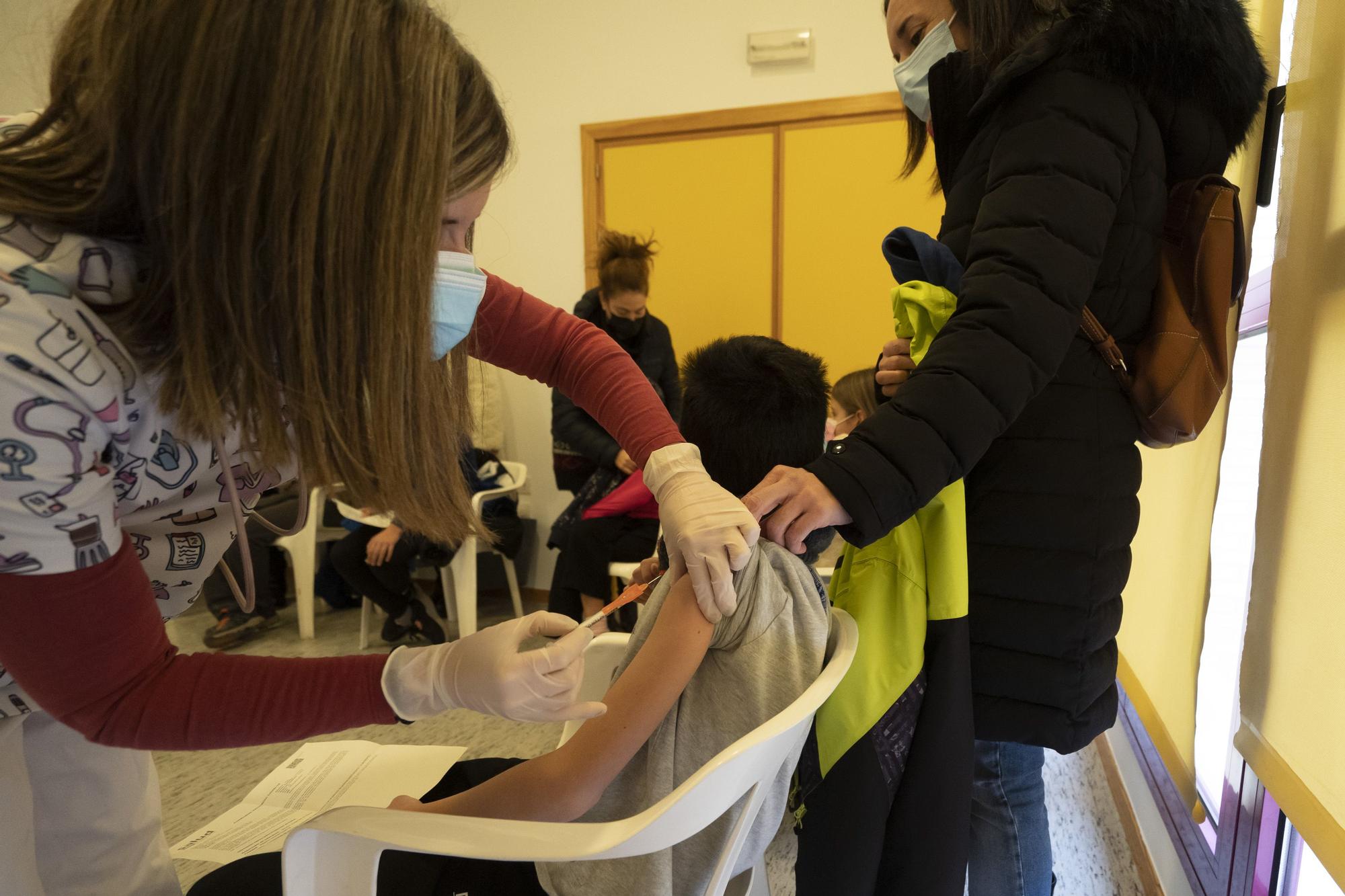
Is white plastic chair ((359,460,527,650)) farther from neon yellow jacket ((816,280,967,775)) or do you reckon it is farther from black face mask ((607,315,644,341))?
neon yellow jacket ((816,280,967,775))

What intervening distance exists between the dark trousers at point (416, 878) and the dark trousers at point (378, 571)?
221cm

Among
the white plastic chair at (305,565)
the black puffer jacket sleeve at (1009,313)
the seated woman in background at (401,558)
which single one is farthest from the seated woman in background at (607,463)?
the black puffer jacket sleeve at (1009,313)

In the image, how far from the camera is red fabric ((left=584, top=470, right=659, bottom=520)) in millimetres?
2551

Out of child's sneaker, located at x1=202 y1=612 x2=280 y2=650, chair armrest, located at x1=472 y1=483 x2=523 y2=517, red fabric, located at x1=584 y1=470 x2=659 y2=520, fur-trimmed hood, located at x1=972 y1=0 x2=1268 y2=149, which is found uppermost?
fur-trimmed hood, located at x1=972 y1=0 x2=1268 y2=149

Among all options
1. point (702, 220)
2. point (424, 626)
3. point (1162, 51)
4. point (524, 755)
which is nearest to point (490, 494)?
point (424, 626)

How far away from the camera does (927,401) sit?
0.78 metres

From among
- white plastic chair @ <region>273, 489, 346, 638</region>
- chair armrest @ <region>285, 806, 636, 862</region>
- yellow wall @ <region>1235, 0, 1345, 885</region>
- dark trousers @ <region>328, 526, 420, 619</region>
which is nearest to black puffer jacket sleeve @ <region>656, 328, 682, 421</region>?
dark trousers @ <region>328, 526, 420, 619</region>

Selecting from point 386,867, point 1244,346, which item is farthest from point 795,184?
point 386,867

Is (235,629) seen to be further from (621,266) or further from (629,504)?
(621,266)

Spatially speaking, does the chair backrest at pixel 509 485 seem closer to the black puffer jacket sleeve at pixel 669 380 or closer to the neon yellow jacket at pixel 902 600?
the black puffer jacket sleeve at pixel 669 380

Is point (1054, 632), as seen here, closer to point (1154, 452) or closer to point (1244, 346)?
point (1244, 346)

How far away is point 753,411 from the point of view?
0.99m

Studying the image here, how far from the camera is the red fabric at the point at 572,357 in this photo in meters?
0.97

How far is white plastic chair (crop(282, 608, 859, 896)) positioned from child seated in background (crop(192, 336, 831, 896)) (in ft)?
0.45
